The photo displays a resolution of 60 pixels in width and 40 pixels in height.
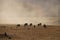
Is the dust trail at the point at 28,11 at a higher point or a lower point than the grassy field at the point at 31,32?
higher

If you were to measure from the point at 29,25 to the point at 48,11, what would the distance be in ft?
1.01

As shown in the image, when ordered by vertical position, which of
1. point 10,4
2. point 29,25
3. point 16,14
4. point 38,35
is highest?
point 10,4

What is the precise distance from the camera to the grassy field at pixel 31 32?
1760mm

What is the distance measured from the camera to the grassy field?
1.76 metres

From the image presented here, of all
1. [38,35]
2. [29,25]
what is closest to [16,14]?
[29,25]

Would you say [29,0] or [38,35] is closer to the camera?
[38,35]

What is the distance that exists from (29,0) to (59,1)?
39 cm

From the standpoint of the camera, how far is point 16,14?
6.17 feet

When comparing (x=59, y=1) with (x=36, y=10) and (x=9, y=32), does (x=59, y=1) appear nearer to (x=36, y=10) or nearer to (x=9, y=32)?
(x=36, y=10)

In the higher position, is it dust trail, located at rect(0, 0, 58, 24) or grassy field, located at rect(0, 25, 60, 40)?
dust trail, located at rect(0, 0, 58, 24)

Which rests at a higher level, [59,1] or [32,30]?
[59,1]

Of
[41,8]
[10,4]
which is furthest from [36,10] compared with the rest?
[10,4]

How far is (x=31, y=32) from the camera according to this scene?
5.83ft

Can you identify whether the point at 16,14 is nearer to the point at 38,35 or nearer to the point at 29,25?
the point at 29,25
